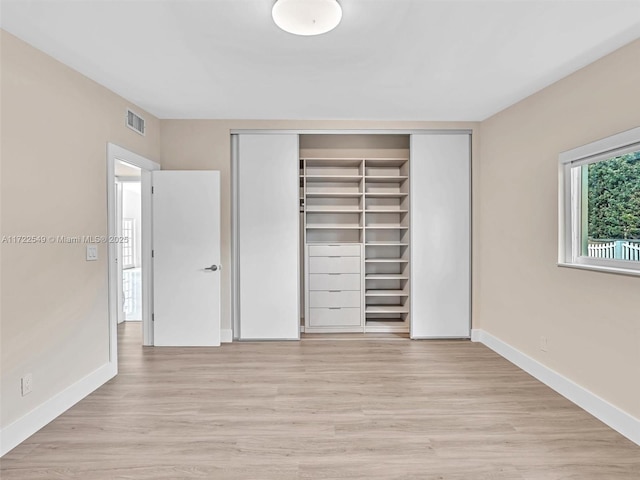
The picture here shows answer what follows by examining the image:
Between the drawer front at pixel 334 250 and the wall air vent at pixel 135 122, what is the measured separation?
221 centimetres

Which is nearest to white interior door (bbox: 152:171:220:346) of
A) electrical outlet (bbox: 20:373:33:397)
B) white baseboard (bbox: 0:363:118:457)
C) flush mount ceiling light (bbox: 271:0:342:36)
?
white baseboard (bbox: 0:363:118:457)

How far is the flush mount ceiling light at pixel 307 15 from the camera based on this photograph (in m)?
1.95

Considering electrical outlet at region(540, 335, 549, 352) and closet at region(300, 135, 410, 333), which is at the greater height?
closet at region(300, 135, 410, 333)

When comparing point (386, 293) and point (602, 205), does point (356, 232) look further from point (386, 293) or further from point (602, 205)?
point (602, 205)

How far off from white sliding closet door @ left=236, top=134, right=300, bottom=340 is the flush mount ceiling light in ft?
7.08

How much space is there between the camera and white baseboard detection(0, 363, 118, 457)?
86.8 inches

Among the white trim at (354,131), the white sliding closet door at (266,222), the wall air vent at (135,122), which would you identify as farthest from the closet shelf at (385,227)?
the wall air vent at (135,122)

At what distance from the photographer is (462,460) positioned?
2102 mm

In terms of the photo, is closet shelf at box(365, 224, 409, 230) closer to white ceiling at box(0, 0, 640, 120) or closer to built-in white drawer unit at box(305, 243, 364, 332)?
built-in white drawer unit at box(305, 243, 364, 332)

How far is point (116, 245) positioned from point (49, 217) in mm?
951

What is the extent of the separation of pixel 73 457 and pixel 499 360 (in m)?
3.50

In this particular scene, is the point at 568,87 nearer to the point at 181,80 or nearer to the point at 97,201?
the point at 181,80

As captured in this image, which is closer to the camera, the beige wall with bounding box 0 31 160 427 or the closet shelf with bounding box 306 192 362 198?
the beige wall with bounding box 0 31 160 427

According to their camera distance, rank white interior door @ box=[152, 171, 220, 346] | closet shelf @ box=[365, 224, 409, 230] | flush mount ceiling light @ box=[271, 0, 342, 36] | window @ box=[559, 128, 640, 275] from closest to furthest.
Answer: flush mount ceiling light @ box=[271, 0, 342, 36] < window @ box=[559, 128, 640, 275] < white interior door @ box=[152, 171, 220, 346] < closet shelf @ box=[365, 224, 409, 230]
